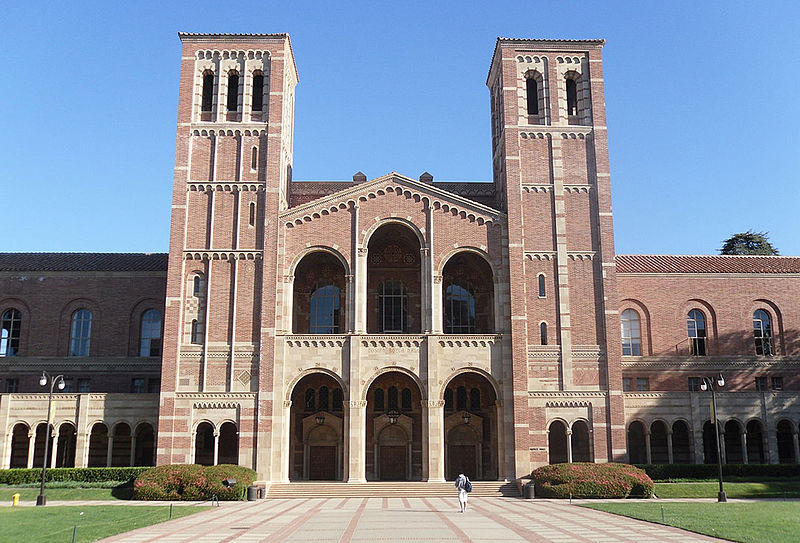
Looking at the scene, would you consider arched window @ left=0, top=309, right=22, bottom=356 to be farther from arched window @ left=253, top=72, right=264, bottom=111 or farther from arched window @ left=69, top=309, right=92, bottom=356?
Result: arched window @ left=253, top=72, right=264, bottom=111

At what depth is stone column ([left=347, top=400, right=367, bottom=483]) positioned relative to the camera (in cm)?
4156

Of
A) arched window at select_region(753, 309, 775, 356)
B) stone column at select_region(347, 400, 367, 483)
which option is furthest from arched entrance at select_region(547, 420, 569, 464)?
arched window at select_region(753, 309, 775, 356)

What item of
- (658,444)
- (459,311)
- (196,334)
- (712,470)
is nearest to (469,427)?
(459,311)

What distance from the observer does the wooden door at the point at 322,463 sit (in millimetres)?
46406

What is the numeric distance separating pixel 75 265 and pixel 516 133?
2996 cm

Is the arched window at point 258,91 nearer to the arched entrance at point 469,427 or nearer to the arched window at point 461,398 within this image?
the arched entrance at point 469,427

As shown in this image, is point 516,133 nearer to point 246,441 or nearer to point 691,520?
point 246,441

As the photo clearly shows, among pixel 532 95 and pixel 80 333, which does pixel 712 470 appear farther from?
pixel 80 333

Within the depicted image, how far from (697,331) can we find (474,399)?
15.7 m

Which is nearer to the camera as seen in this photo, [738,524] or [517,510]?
[738,524]

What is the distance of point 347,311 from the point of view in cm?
4400

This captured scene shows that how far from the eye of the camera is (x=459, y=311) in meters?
49.0

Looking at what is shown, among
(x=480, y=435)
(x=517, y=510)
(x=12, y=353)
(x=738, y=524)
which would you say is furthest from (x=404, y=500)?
(x=12, y=353)

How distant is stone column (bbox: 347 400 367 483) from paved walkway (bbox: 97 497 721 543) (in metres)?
7.28
